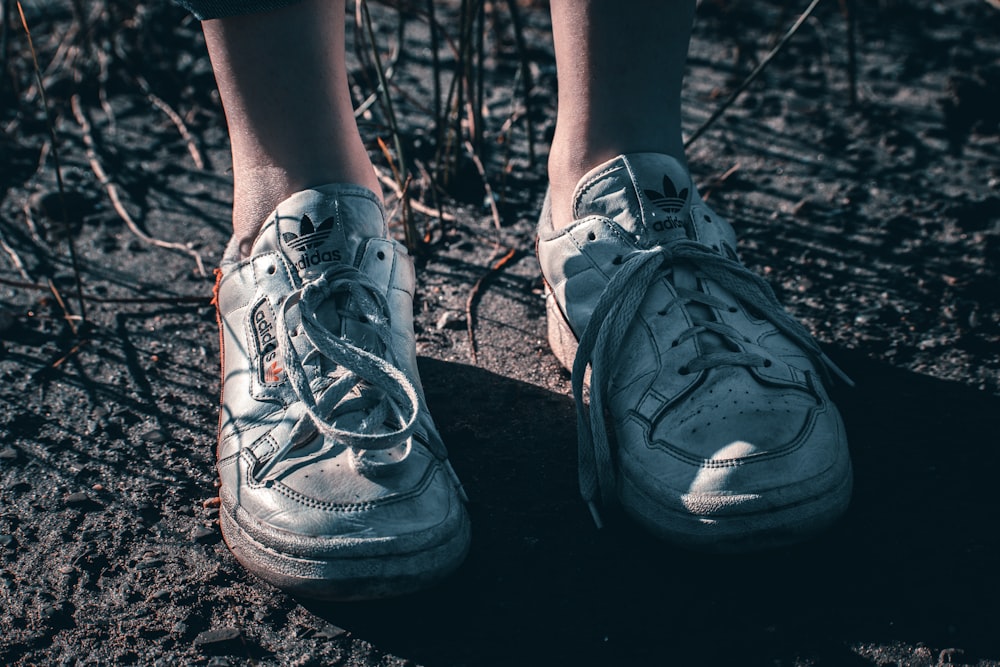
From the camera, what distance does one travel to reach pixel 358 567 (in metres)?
1.09

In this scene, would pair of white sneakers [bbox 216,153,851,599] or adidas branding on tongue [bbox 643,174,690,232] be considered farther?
adidas branding on tongue [bbox 643,174,690,232]

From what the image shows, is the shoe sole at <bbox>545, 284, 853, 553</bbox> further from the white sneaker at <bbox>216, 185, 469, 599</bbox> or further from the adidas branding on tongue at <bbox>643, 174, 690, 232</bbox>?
the adidas branding on tongue at <bbox>643, 174, 690, 232</bbox>

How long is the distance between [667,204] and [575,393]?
34 centimetres

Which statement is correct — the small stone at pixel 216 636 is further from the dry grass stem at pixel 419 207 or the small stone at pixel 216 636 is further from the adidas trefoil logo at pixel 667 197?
the dry grass stem at pixel 419 207

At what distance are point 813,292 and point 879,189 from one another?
479 mm

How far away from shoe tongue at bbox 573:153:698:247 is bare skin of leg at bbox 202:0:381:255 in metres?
0.40

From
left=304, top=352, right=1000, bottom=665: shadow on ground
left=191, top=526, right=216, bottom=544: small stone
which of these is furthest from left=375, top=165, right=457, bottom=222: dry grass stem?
left=191, top=526, right=216, bottom=544: small stone

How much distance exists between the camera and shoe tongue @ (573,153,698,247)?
1.39 metres

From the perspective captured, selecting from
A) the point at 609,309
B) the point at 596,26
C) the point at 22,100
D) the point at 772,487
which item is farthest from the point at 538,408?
the point at 22,100

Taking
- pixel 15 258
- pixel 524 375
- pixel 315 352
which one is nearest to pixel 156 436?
pixel 315 352

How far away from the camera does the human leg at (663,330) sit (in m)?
1.16

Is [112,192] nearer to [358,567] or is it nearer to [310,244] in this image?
[310,244]

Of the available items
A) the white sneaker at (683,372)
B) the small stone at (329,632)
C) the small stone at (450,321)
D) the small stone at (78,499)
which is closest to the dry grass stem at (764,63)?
the white sneaker at (683,372)

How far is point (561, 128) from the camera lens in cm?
149
